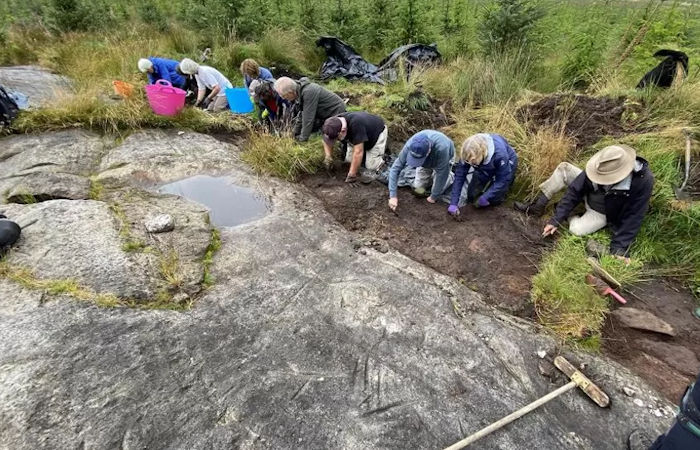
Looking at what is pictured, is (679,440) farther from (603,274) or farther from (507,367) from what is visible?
(603,274)

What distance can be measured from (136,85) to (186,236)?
12.2 ft

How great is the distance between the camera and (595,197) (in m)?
3.43

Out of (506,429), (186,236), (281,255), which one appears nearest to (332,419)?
(506,429)

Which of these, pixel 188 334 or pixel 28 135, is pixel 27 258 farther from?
pixel 28 135

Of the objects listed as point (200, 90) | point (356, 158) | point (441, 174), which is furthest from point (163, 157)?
point (441, 174)

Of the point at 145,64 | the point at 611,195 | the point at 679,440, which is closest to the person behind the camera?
the point at 679,440

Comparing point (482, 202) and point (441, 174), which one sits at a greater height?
point (441, 174)

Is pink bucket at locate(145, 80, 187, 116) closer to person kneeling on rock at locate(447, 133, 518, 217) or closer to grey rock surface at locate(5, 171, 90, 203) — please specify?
grey rock surface at locate(5, 171, 90, 203)

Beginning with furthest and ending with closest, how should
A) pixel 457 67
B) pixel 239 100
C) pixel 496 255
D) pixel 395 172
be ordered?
pixel 457 67 < pixel 239 100 < pixel 395 172 < pixel 496 255

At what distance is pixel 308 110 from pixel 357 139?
2.95 ft

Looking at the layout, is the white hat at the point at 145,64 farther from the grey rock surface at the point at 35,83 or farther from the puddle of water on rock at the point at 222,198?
the puddle of water on rock at the point at 222,198

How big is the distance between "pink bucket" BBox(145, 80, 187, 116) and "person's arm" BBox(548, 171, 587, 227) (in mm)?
4938

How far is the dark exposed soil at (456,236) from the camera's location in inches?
125

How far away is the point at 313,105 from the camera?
4699 mm
